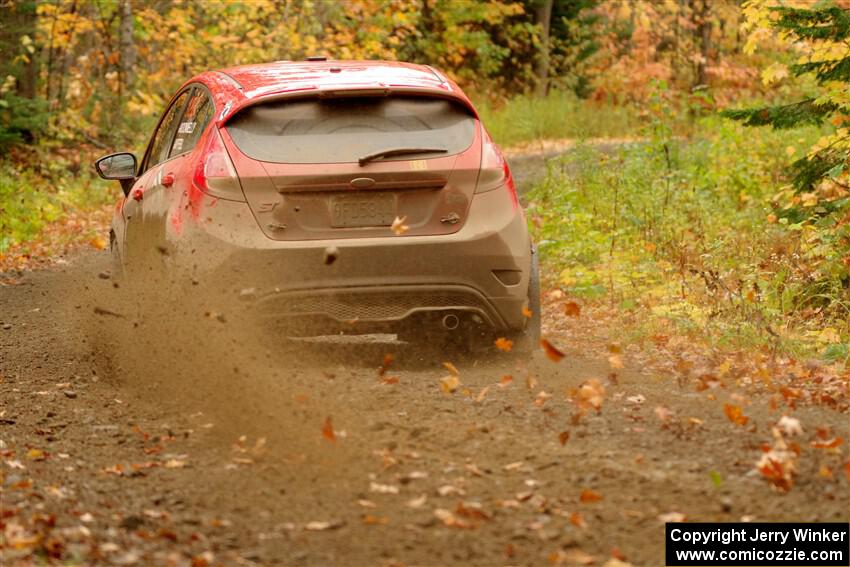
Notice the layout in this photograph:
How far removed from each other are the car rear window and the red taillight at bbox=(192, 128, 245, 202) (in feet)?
0.37

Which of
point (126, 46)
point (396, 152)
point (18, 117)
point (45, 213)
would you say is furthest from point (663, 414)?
point (126, 46)

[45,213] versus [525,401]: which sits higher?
[525,401]

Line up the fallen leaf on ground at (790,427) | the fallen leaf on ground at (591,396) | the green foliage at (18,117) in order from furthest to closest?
the green foliage at (18,117) < the fallen leaf on ground at (591,396) < the fallen leaf on ground at (790,427)

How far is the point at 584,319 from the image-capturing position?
9.98 meters

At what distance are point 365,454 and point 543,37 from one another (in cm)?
2998

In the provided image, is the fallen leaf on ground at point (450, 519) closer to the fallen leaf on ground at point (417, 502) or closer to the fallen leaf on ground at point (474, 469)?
the fallen leaf on ground at point (417, 502)

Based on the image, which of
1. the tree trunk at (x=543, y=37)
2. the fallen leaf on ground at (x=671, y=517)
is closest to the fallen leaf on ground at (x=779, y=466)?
the fallen leaf on ground at (x=671, y=517)

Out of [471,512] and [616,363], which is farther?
[616,363]

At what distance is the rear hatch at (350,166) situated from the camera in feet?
22.9

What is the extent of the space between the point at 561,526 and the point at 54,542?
70.5 inches

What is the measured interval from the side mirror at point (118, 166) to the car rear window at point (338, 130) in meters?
1.74

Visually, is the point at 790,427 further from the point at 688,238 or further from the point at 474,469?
the point at 688,238

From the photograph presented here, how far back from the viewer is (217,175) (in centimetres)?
704

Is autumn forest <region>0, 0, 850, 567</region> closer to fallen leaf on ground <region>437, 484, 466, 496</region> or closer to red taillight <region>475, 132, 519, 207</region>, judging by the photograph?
fallen leaf on ground <region>437, 484, 466, 496</region>
